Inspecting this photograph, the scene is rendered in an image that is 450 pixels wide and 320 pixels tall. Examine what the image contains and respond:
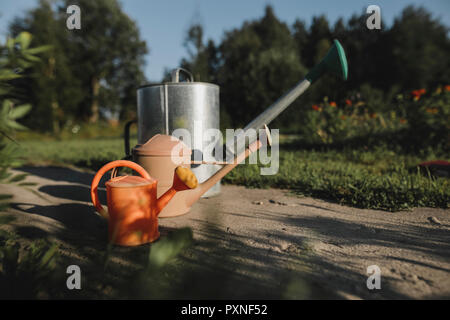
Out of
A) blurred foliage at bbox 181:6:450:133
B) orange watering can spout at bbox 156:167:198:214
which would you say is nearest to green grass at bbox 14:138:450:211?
orange watering can spout at bbox 156:167:198:214

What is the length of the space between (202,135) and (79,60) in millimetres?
19332

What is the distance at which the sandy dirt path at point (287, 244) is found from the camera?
47.9 inches

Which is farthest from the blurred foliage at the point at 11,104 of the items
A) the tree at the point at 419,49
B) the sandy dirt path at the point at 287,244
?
the tree at the point at 419,49

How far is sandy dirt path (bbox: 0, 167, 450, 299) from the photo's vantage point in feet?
4.00

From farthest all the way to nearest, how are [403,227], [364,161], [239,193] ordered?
[364,161] → [239,193] → [403,227]

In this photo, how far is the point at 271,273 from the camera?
133 centimetres

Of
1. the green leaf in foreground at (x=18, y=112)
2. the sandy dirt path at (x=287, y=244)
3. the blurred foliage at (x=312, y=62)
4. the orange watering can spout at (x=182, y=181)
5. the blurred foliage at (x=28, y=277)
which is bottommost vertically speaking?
the sandy dirt path at (x=287, y=244)

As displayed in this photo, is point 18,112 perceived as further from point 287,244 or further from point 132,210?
point 287,244

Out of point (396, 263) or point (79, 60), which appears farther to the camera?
point (79, 60)

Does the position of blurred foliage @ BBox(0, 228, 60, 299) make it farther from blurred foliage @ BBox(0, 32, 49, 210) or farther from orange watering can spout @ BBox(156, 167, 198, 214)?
orange watering can spout @ BBox(156, 167, 198, 214)

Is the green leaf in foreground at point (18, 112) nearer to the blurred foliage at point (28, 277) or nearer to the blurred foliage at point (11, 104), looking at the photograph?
the blurred foliage at point (11, 104)

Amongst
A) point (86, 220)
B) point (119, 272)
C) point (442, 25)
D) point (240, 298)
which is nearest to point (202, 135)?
point (86, 220)

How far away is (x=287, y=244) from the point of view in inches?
65.7

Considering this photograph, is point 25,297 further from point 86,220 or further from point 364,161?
point 364,161
